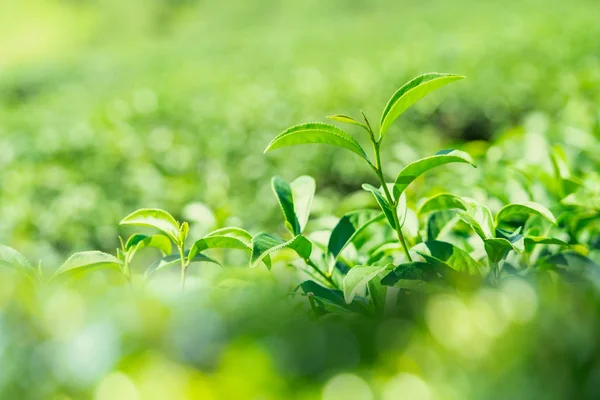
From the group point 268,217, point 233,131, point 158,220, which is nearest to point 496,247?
point 158,220

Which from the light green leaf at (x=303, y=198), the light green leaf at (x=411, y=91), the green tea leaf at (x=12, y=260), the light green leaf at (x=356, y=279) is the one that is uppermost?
the green tea leaf at (x=12, y=260)

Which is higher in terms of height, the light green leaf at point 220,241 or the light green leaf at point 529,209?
the light green leaf at point 220,241

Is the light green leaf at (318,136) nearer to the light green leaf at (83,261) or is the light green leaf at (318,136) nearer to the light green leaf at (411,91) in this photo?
the light green leaf at (411,91)

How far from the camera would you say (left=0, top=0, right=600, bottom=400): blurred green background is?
1.91 feet

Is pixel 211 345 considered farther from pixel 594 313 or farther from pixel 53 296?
pixel 594 313

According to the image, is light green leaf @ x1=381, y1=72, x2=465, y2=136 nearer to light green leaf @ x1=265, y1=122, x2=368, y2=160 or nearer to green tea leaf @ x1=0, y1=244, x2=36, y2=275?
light green leaf @ x1=265, y1=122, x2=368, y2=160

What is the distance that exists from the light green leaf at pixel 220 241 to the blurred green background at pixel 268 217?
90 millimetres

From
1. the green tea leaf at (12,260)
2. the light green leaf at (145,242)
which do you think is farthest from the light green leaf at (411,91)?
the green tea leaf at (12,260)

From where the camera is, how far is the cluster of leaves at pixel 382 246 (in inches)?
38.2

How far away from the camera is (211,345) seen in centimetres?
63

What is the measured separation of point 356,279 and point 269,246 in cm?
16

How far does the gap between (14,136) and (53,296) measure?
3328 mm

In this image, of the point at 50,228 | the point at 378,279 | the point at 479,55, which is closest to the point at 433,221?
the point at 378,279

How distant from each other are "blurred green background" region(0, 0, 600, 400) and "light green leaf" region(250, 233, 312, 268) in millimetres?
56
